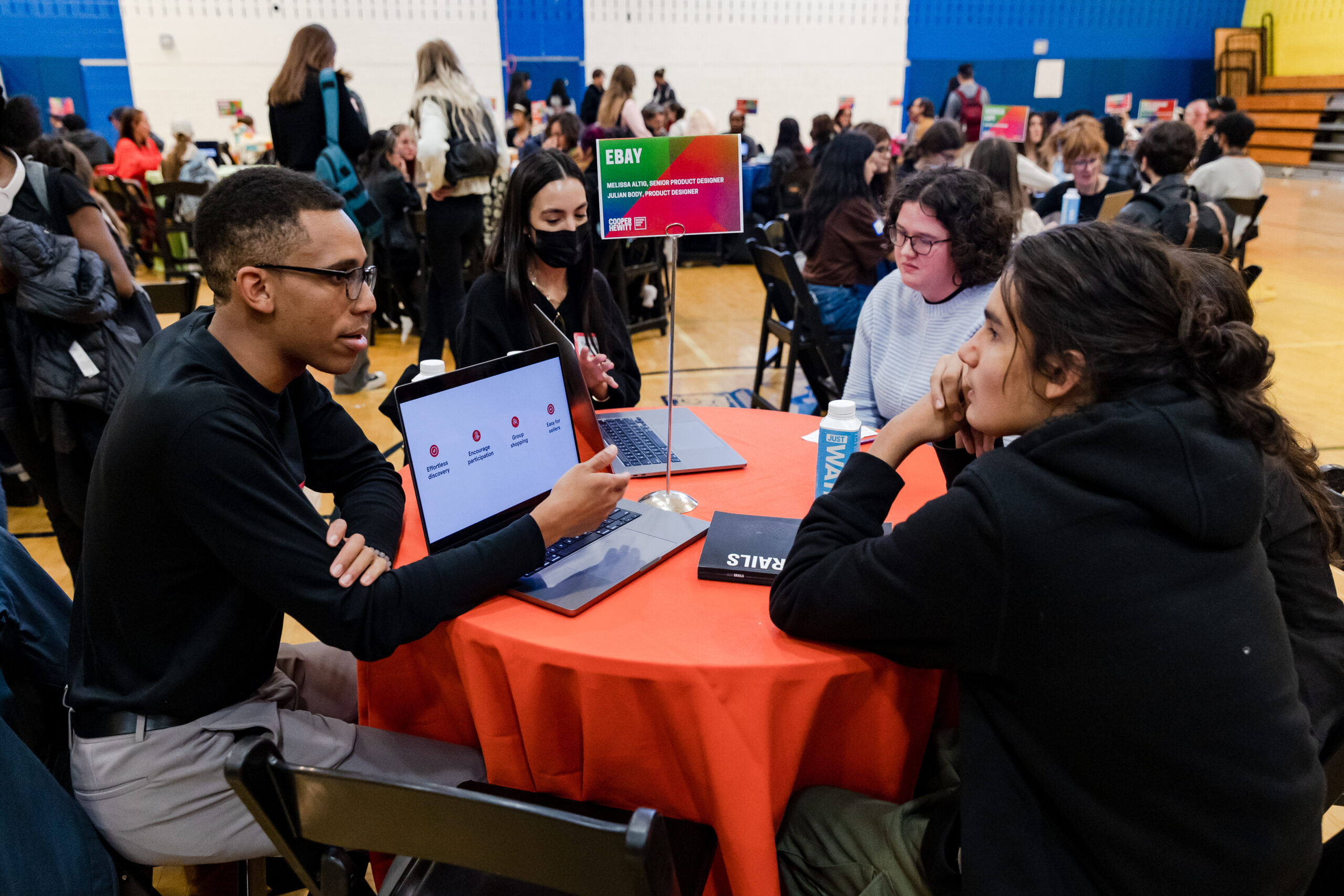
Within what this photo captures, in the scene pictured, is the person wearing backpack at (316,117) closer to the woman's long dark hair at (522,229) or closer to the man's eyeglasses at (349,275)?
the woman's long dark hair at (522,229)

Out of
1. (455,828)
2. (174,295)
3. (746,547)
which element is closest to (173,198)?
(174,295)

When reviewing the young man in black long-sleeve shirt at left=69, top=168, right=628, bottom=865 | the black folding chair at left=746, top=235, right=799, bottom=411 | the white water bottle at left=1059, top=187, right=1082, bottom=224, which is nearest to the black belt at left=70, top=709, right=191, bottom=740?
the young man in black long-sleeve shirt at left=69, top=168, right=628, bottom=865

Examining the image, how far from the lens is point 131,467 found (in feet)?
3.84

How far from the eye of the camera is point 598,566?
1.42 m

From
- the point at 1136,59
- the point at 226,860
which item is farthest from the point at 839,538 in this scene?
the point at 1136,59

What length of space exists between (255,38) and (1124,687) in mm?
12696

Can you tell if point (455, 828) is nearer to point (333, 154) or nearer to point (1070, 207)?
point (333, 154)

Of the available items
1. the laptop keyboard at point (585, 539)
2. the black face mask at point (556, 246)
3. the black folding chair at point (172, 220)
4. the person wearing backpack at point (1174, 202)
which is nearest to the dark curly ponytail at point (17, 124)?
the black face mask at point (556, 246)

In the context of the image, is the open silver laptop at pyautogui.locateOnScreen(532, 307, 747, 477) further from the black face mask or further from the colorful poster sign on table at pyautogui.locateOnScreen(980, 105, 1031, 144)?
the colorful poster sign on table at pyautogui.locateOnScreen(980, 105, 1031, 144)

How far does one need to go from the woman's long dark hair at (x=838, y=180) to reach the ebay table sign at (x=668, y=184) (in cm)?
279

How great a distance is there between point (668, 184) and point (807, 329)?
219 cm

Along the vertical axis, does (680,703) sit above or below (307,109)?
below

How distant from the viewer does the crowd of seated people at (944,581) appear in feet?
3.05

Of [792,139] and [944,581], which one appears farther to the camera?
[792,139]
